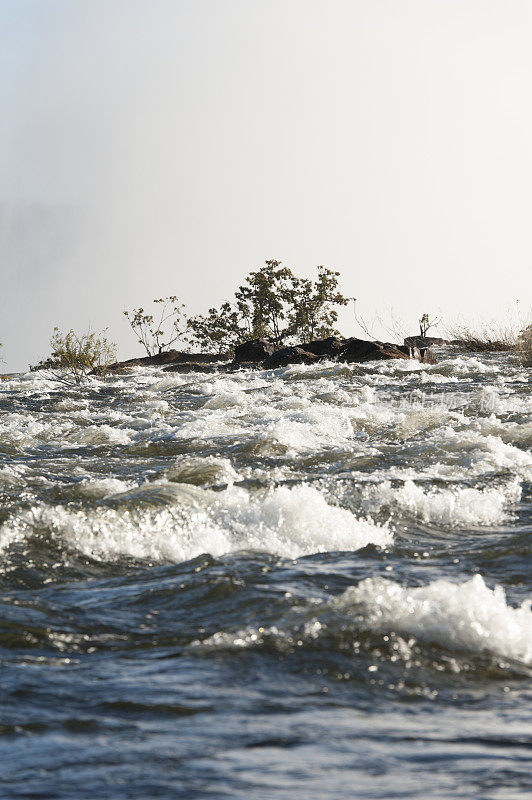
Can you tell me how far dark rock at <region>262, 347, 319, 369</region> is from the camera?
1922 cm

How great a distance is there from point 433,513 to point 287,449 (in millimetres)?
2265

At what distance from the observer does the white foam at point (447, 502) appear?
505 cm

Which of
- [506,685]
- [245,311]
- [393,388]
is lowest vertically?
[506,685]

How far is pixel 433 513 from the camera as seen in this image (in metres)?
5.12

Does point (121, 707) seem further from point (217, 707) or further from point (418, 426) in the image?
point (418, 426)

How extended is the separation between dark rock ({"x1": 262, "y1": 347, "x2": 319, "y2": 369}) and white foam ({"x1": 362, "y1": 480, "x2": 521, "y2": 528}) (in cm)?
1361

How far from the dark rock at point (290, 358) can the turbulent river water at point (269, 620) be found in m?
11.6

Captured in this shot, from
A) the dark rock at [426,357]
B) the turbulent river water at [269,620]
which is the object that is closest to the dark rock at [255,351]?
the dark rock at [426,357]

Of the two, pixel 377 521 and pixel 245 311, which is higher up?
pixel 245 311

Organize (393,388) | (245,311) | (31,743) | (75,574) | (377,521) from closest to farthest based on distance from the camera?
(31,743) → (75,574) → (377,521) → (393,388) → (245,311)

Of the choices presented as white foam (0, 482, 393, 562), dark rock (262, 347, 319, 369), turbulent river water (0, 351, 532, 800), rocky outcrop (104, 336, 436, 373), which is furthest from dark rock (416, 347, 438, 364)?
white foam (0, 482, 393, 562)

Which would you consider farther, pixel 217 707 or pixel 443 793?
pixel 217 707

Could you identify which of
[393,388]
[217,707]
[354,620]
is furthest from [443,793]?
[393,388]

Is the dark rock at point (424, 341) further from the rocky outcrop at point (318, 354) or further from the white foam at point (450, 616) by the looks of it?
the white foam at point (450, 616)
